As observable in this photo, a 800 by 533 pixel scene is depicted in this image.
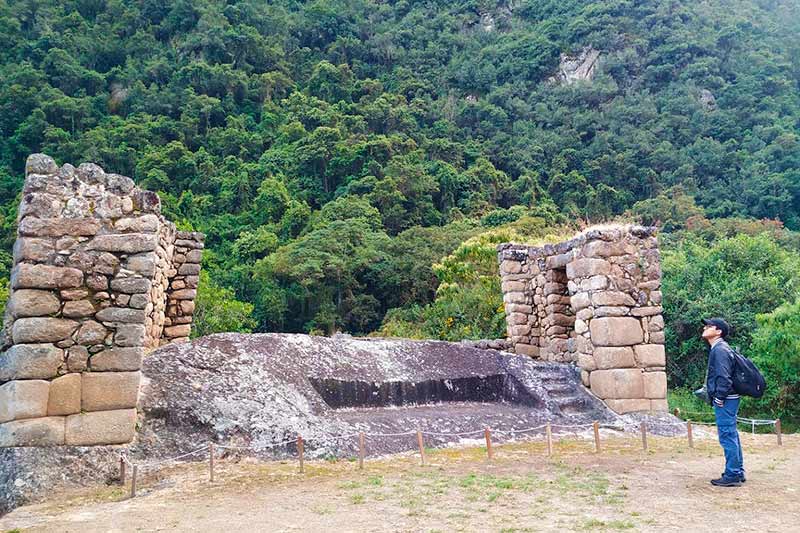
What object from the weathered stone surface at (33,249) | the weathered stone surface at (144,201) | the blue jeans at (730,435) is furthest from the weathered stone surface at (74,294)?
the blue jeans at (730,435)

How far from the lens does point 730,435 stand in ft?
17.5

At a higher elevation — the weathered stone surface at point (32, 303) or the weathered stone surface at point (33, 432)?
the weathered stone surface at point (32, 303)

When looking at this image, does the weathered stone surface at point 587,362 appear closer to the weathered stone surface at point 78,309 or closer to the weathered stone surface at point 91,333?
the weathered stone surface at point 91,333

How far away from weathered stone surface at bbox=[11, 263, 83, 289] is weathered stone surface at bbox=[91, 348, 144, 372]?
784 millimetres

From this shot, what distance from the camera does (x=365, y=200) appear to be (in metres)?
43.9

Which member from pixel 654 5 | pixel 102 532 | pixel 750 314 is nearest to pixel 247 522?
pixel 102 532

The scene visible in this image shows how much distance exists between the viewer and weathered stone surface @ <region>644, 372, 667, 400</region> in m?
9.30

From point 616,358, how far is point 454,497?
5.02m

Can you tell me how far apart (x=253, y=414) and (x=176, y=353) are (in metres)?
1.56

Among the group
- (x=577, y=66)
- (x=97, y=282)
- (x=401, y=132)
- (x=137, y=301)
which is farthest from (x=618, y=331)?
(x=577, y=66)

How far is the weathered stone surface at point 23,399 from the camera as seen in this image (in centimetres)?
603

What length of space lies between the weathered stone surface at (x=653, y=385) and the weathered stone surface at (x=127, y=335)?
7136mm

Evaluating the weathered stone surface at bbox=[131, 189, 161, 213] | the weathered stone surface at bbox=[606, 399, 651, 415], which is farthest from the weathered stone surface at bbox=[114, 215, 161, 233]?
the weathered stone surface at bbox=[606, 399, 651, 415]

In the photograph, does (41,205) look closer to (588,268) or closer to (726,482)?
(726,482)
